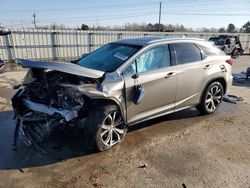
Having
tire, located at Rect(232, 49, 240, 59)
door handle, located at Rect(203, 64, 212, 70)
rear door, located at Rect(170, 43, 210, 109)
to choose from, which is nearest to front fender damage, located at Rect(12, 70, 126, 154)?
rear door, located at Rect(170, 43, 210, 109)

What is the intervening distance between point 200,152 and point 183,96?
1.29 metres

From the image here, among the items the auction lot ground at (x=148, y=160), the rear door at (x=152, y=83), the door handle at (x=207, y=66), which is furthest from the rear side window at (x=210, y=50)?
the auction lot ground at (x=148, y=160)

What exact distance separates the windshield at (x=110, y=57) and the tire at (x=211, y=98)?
2080 millimetres

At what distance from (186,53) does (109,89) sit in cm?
203

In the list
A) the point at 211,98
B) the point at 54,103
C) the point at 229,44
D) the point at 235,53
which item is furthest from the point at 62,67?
the point at 235,53

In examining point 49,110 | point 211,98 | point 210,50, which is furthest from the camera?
point 211,98

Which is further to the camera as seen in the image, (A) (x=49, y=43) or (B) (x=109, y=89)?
(A) (x=49, y=43)

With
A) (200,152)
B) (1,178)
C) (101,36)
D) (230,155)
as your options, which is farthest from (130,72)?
(101,36)

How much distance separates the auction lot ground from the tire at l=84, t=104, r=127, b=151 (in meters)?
0.16

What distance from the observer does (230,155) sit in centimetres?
388

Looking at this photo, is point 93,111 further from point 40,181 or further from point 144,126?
point 144,126

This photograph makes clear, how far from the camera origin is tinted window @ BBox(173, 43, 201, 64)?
4746 mm

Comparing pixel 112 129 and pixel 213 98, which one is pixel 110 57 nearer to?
pixel 112 129

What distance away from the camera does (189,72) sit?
4.82 meters
